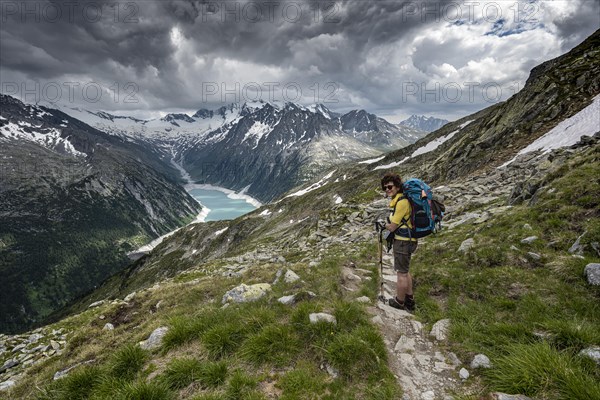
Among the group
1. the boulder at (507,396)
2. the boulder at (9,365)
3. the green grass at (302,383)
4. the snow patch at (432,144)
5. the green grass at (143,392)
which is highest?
the snow patch at (432,144)

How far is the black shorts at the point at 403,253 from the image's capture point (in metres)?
8.52

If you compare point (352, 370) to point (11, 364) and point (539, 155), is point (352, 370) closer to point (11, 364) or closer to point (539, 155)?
point (11, 364)

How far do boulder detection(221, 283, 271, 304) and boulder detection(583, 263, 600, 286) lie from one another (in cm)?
936

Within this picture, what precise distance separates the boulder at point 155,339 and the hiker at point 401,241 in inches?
268

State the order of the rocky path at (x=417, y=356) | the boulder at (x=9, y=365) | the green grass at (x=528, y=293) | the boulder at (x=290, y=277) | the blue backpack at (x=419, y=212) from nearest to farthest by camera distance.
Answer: the green grass at (x=528, y=293) < the rocky path at (x=417, y=356) < the blue backpack at (x=419, y=212) < the boulder at (x=290, y=277) < the boulder at (x=9, y=365)

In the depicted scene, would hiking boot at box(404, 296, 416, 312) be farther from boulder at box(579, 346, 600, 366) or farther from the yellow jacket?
boulder at box(579, 346, 600, 366)

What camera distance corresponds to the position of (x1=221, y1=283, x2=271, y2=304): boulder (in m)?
10.1

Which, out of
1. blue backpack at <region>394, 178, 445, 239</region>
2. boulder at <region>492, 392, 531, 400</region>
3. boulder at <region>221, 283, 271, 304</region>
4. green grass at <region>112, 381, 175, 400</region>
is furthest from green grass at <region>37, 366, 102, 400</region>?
blue backpack at <region>394, 178, 445, 239</region>

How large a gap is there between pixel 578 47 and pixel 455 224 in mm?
68068

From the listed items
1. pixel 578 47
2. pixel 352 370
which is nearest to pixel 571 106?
pixel 578 47

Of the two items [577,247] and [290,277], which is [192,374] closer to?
[290,277]

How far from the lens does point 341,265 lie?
44.9 ft

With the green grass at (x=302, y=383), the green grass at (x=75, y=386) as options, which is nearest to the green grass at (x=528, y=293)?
the green grass at (x=302, y=383)

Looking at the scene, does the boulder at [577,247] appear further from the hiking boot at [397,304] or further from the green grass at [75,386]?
the green grass at [75,386]
